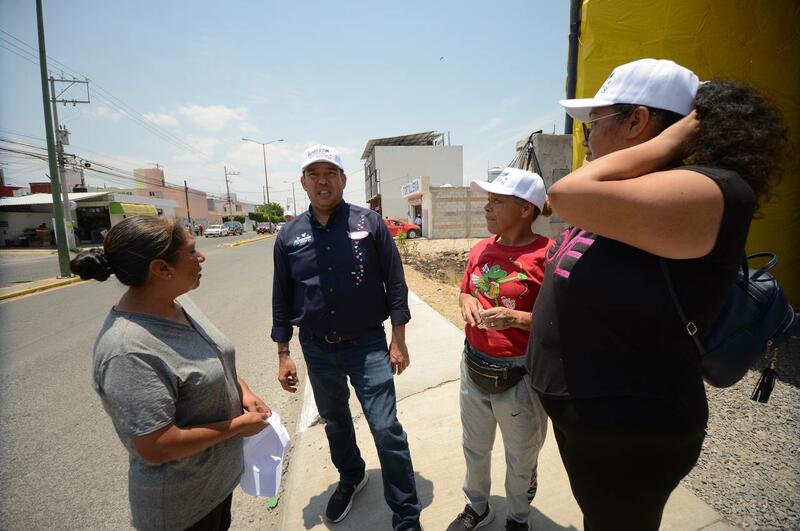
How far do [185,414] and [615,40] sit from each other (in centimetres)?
546

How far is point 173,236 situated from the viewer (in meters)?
1.44

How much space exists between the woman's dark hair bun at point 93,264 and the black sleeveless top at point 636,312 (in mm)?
1579

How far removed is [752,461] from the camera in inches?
92.9

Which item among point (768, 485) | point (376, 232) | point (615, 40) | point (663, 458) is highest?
point (615, 40)

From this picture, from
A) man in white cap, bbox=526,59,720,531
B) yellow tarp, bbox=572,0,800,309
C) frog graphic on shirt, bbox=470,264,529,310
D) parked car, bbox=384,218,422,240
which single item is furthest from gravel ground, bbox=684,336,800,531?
parked car, bbox=384,218,422,240

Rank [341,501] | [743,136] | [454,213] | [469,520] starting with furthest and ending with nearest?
[454,213] < [341,501] < [469,520] < [743,136]

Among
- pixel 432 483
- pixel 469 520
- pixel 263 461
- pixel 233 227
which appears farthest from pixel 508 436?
pixel 233 227

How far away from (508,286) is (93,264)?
1.69 meters

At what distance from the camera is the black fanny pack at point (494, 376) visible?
5.88ft

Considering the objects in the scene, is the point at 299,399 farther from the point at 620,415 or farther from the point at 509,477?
the point at 620,415

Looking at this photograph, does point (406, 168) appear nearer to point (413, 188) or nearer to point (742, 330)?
point (413, 188)

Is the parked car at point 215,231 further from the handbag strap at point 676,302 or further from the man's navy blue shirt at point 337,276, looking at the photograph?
the handbag strap at point 676,302

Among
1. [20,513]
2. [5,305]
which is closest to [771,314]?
[20,513]

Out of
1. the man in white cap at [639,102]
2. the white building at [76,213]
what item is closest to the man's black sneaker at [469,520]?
the man in white cap at [639,102]
